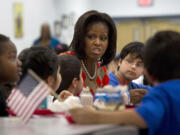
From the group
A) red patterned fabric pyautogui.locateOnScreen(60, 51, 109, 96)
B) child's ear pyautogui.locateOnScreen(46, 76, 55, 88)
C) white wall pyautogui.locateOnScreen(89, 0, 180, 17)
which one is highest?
child's ear pyautogui.locateOnScreen(46, 76, 55, 88)

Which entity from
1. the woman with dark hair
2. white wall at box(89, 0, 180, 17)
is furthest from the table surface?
white wall at box(89, 0, 180, 17)

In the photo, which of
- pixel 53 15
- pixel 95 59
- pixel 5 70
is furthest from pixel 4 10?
pixel 5 70

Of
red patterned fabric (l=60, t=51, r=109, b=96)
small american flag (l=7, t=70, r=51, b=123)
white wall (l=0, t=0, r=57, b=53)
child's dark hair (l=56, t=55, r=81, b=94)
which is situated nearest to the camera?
small american flag (l=7, t=70, r=51, b=123)

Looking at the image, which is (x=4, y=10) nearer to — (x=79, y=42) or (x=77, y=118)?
(x=79, y=42)

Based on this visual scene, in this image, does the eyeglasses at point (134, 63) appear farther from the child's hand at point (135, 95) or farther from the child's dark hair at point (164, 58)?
the child's dark hair at point (164, 58)

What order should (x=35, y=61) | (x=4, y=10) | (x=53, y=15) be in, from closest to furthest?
1. (x=35, y=61)
2. (x=4, y=10)
3. (x=53, y=15)

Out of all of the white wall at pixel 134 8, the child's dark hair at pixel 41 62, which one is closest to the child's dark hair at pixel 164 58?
the child's dark hair at pixel 41 62

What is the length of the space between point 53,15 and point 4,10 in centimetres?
325

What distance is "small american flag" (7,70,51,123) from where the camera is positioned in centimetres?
212

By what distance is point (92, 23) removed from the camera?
365 cm

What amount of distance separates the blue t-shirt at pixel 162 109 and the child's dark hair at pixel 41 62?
2.57ft

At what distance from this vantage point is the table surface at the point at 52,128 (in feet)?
6.29

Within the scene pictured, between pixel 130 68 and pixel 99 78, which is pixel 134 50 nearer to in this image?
pixel 130 68

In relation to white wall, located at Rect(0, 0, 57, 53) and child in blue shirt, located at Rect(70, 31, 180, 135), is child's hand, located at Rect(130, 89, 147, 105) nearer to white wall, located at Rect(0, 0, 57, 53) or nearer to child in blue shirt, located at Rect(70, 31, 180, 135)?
child in blue shirt, located at Rect(70, 31, 180, 135)
